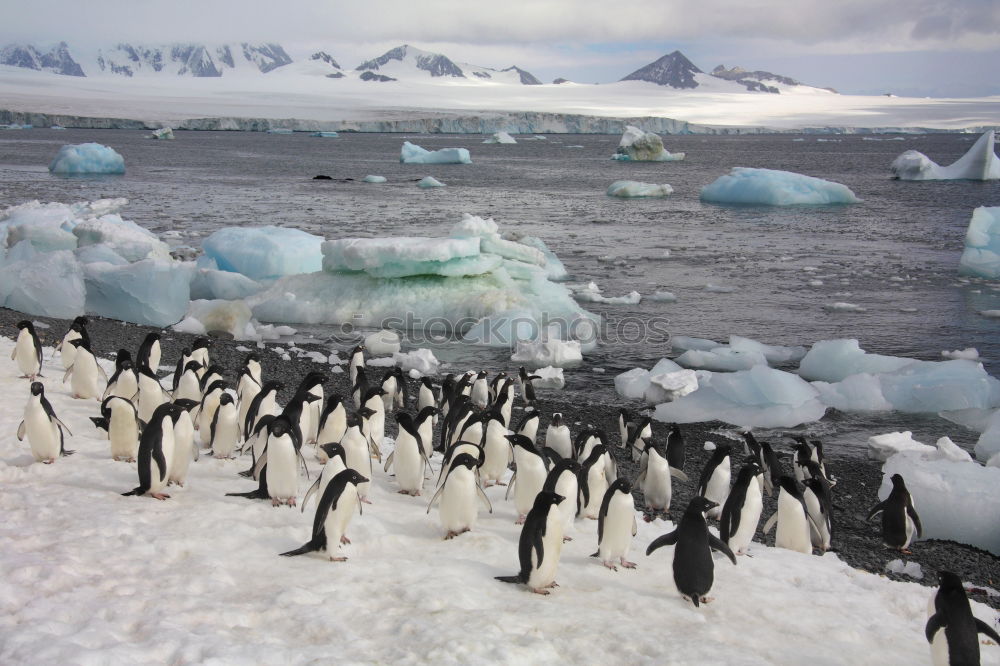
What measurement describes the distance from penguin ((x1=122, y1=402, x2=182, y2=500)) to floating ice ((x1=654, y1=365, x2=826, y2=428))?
6329 millimetres

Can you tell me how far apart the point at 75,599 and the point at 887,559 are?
568cm

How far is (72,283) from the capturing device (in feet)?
43.0

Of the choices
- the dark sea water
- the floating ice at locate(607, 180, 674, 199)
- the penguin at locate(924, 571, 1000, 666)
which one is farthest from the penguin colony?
the floating ice at locate(607, 180, 674, 199)

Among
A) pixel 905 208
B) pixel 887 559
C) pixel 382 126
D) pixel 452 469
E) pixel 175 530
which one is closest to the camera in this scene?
pixel 175 530

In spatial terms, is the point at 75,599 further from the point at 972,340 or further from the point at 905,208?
the point at 905,208

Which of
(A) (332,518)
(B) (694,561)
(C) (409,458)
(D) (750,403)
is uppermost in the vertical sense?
(A) (332,518)

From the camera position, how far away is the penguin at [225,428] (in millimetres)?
6660

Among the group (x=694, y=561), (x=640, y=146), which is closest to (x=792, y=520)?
(x=694, y=561)

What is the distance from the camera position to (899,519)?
260 inches

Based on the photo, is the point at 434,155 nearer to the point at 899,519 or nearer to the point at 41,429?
the point at 41,429

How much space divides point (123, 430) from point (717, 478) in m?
4.69

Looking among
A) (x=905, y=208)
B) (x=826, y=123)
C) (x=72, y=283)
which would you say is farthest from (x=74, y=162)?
(x=826, y=123)

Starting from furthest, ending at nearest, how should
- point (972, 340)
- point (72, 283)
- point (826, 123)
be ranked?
1. point (826, 123)
2. point (972, 340)
3. point (72, 283)

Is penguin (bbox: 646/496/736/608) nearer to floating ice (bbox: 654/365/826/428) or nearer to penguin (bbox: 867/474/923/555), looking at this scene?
penguin (bbox: 867/474/923/555)
